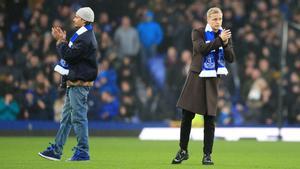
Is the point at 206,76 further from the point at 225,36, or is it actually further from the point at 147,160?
the point at 147,160

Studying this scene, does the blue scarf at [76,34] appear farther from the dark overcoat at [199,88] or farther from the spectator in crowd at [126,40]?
the spectator in crowd at [126,40]

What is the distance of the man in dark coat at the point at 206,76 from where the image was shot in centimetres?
1171

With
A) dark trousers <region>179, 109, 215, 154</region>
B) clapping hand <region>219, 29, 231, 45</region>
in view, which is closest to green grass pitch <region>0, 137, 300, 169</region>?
dark trousers <region>179, 109, 215, 154</region>

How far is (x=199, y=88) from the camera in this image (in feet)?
38.9

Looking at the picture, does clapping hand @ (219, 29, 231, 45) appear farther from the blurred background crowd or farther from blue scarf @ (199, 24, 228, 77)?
the blurred background crowd

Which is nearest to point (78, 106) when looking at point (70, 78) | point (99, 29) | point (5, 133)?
point (70, 78)

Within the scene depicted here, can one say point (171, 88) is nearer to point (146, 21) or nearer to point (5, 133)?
point (146, 21)

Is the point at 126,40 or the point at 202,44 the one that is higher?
the point at 202,44

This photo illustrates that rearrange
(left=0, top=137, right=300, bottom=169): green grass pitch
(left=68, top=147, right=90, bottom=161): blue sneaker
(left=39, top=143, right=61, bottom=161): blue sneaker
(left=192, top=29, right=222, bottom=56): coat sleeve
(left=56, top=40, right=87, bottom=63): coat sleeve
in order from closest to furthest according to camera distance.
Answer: (left=0, top=137, right=300, bottom=169): green grass pitch → (left=192, top=29, right=222, bottom=56): coat sleeve → (left=56, top=40, right=87, bottom=63): coat sleeve → (left=68, top=147, right=90, bottom=161): blue sneaker → (left=39, top=143, right=61, bottom=161): blue sneaker

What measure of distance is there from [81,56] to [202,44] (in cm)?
171

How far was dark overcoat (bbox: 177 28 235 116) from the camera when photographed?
11.7 m

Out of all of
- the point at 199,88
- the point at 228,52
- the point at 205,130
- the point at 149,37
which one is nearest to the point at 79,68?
the point at 199,88

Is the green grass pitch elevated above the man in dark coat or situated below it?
below

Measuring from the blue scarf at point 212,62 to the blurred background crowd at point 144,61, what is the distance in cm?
1120
